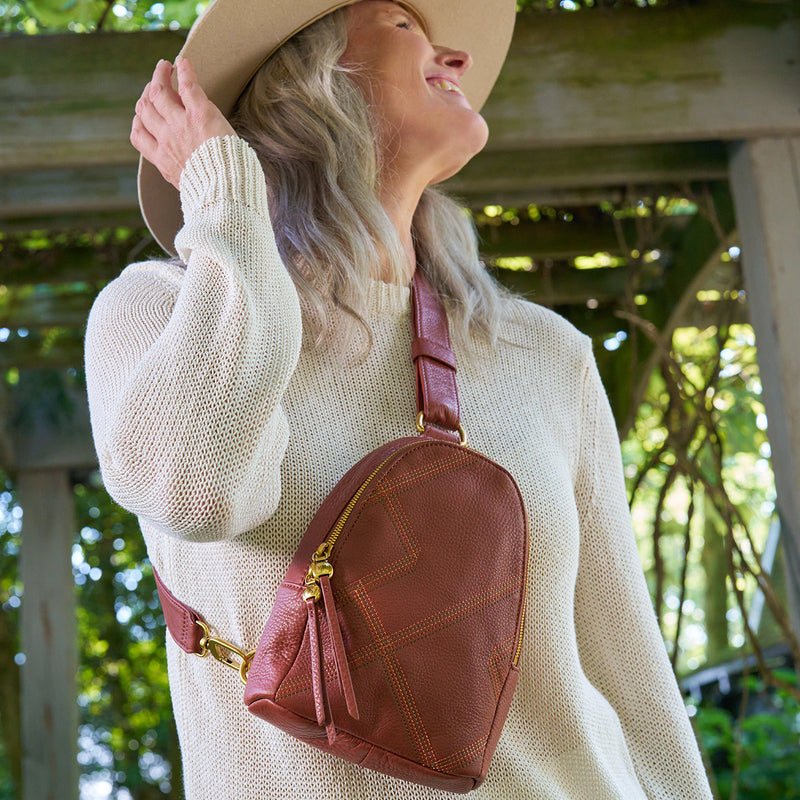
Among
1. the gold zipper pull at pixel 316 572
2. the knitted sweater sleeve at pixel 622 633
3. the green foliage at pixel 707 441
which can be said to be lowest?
the green foliage at pixel 707 441

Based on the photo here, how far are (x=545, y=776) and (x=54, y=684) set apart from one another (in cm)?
416

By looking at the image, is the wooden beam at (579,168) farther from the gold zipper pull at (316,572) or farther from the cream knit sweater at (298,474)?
the gold zipper pull at (316,572)

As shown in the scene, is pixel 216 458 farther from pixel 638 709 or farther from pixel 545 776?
pixel 638 709

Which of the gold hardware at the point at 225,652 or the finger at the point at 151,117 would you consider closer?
the gold hardware at the point at 225,652

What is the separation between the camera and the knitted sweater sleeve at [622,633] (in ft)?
4.30

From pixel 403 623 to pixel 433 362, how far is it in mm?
368

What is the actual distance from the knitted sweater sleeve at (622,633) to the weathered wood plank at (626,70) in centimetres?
97

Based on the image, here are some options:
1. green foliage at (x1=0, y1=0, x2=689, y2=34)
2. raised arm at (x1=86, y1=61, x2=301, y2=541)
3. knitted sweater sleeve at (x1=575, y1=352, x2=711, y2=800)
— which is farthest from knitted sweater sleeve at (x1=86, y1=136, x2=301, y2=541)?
green foliage at (x1=0, y1=0, x2=689, y2=34)

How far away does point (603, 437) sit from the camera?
1419 millimetres

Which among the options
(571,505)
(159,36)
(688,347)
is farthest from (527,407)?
(688,347)

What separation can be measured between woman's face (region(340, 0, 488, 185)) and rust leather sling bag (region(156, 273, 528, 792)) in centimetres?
52

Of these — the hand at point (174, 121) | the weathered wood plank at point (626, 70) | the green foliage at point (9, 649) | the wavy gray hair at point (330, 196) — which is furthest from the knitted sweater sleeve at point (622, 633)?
the green foliage at point (9, 649)

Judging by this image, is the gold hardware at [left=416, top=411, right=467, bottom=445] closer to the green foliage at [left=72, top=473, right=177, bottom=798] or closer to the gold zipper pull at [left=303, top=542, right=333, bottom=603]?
the gold zipper pull at [left=303, top=542, right=333, bottom=603]

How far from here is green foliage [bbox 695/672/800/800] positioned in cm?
488
